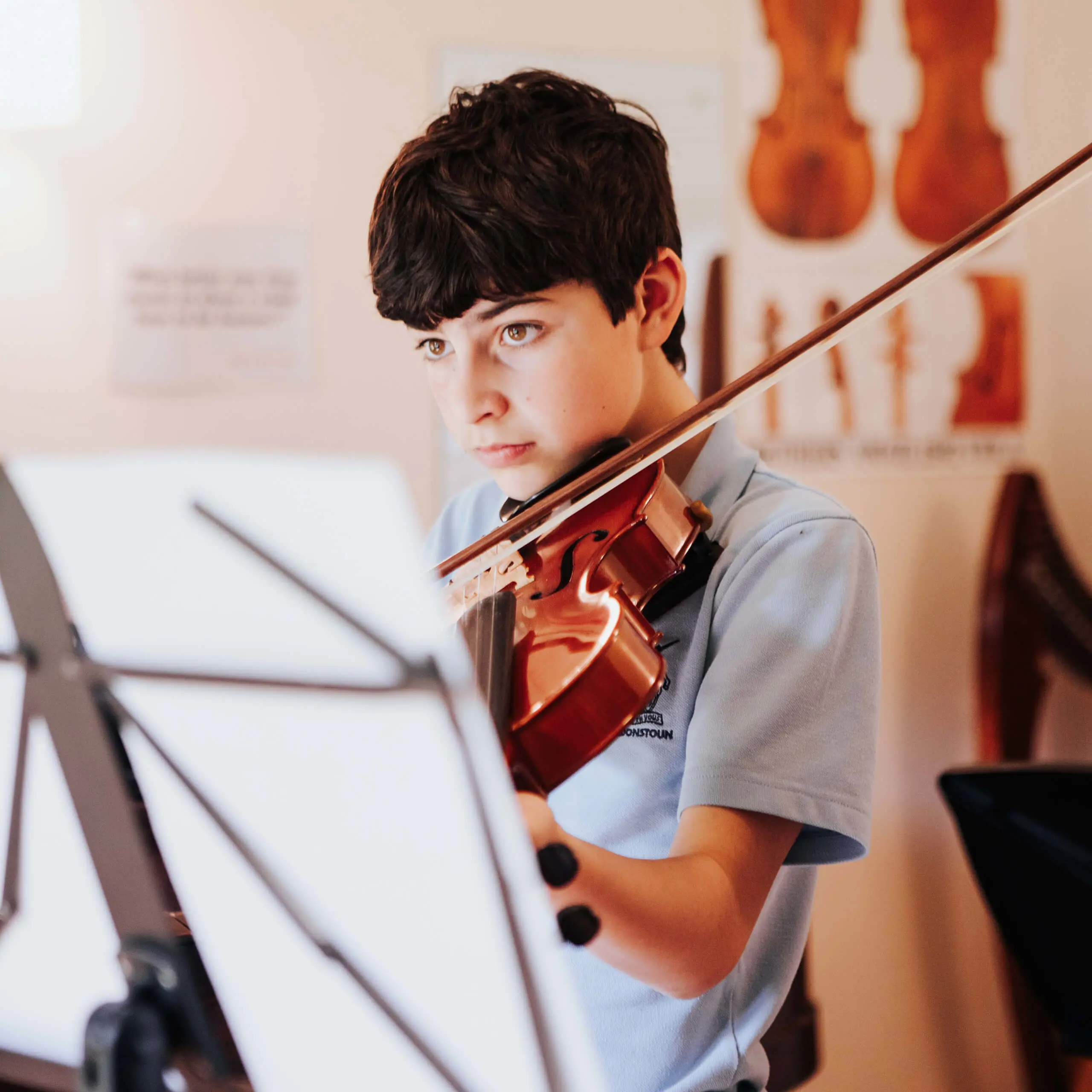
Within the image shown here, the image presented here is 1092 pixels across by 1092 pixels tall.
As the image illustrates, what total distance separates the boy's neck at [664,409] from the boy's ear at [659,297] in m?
0.02

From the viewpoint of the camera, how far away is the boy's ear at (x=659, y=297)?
0.74m

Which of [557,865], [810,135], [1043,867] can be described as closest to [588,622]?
[557,865]

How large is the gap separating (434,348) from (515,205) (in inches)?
4.2

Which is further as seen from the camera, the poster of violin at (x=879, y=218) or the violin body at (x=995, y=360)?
the violin body at (x=995, y=360)

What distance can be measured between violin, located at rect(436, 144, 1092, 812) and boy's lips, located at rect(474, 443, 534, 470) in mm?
33

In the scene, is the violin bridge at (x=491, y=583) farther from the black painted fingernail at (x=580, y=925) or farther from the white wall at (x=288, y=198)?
the white wall at (x=288, y=198)

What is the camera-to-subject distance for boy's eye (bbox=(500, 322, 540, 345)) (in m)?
0.68

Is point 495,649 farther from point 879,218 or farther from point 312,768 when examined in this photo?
point 879,218

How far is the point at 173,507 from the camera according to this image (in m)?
0.37

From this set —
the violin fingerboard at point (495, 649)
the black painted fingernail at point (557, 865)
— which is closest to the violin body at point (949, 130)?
the violin fingerboard at point (495, 649)

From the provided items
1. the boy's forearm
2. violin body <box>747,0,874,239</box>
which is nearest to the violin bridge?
the boy's forearm

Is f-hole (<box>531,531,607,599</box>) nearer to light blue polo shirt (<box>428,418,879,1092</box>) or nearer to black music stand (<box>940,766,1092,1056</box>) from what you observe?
light blue polo shirt (<box>428,418,879,1092</box>)

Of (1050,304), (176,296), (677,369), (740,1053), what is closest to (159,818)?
(740,1053)

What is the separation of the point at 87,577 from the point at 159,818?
10 centimetres
